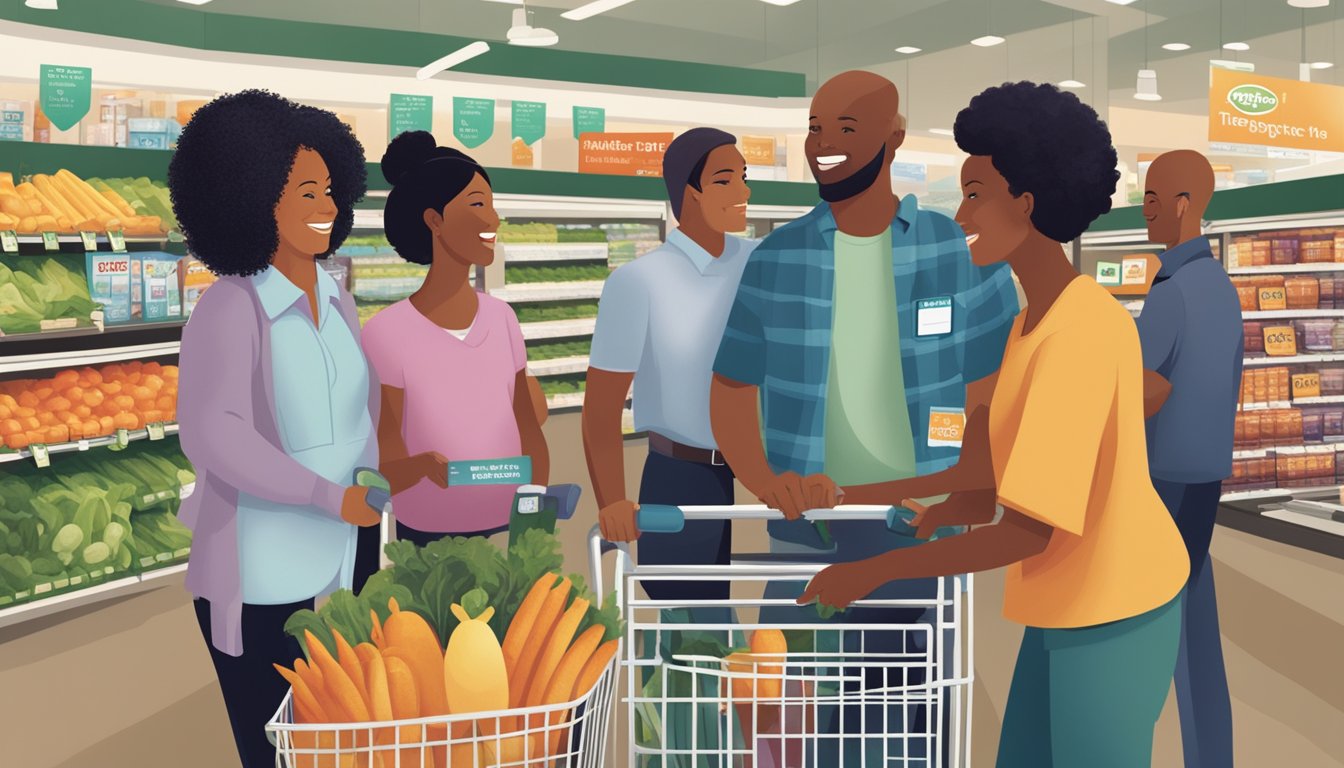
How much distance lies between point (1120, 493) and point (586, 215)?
897 centimetres

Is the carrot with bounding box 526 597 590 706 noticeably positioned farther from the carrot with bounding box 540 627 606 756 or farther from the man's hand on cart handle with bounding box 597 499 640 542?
the man's hand on cart handle with bounding box 597 499 640 542

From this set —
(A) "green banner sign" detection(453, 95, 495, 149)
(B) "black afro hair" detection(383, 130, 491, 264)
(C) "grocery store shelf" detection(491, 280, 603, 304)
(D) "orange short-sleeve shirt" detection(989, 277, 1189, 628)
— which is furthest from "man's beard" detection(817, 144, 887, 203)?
(C) "grocery store shelf" detection(491, 280, 603, 304)

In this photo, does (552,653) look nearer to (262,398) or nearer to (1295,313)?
(262,398)

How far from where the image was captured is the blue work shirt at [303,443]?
7.26 feet

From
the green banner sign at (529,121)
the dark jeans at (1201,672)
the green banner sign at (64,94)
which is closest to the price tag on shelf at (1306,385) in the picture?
the dark jeans at (1201,672)

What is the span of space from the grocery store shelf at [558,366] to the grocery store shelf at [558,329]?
22cm

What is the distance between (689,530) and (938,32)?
15454mm

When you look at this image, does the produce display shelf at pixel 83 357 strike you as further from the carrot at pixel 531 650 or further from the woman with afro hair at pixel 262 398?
the carrot at pixel 531 650

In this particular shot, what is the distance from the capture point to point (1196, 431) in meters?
3.18

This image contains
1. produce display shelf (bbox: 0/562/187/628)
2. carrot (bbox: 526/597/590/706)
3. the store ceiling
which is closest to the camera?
carrot (bbox: 526/597/590/706)

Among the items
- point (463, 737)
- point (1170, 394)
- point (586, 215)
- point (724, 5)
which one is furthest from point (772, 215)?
point (463, 737)

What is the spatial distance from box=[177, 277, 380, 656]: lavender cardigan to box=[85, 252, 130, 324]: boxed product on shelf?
12.5ft

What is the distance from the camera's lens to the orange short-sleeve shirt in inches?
64.1

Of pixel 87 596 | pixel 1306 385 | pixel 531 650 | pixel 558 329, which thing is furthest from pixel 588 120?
pixel 531 650
